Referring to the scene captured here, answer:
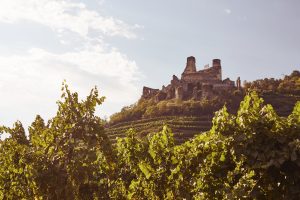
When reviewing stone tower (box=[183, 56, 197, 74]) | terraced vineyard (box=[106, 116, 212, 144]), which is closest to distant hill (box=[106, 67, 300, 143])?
terraced vineyard (box=[106, 116, 212, 144])

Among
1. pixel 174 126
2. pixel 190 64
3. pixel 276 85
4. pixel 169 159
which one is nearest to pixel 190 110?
pixel 174 126

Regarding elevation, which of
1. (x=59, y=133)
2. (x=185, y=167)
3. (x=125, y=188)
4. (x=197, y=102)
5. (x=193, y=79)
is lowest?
(x=125, y=188)

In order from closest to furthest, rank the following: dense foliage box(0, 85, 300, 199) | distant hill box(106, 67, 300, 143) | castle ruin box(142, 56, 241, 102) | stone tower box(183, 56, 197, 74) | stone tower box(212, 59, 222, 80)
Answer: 1. dense foliage box(0, 85, 300, 199)
2. distant hill box(106, 67, 300, 143)
3. castle ruin box(142, 56, 241, 102)
4. stone tower box(212, 59, 222, 80)
5. stone tower box(183, 56, 197, 74)

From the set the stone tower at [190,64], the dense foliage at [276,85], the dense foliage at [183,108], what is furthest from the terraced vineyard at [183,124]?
the stone tower at [190,64]

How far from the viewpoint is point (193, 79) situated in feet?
441

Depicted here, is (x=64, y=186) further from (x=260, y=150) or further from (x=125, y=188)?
(x=260, y=150)

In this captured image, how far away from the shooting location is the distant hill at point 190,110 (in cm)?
9481

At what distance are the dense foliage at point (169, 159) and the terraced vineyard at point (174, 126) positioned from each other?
2664 inches

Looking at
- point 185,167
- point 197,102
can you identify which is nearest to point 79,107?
point 185,167

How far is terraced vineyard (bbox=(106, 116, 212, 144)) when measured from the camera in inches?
3460

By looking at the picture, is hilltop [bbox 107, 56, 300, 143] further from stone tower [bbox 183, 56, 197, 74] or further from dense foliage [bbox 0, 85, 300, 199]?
dense foliage [bbox 0, 85, 300, 199]

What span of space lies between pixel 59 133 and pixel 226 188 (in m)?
5.53

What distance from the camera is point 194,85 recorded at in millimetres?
125688

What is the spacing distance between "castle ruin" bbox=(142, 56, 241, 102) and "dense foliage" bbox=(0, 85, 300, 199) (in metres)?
97.7
